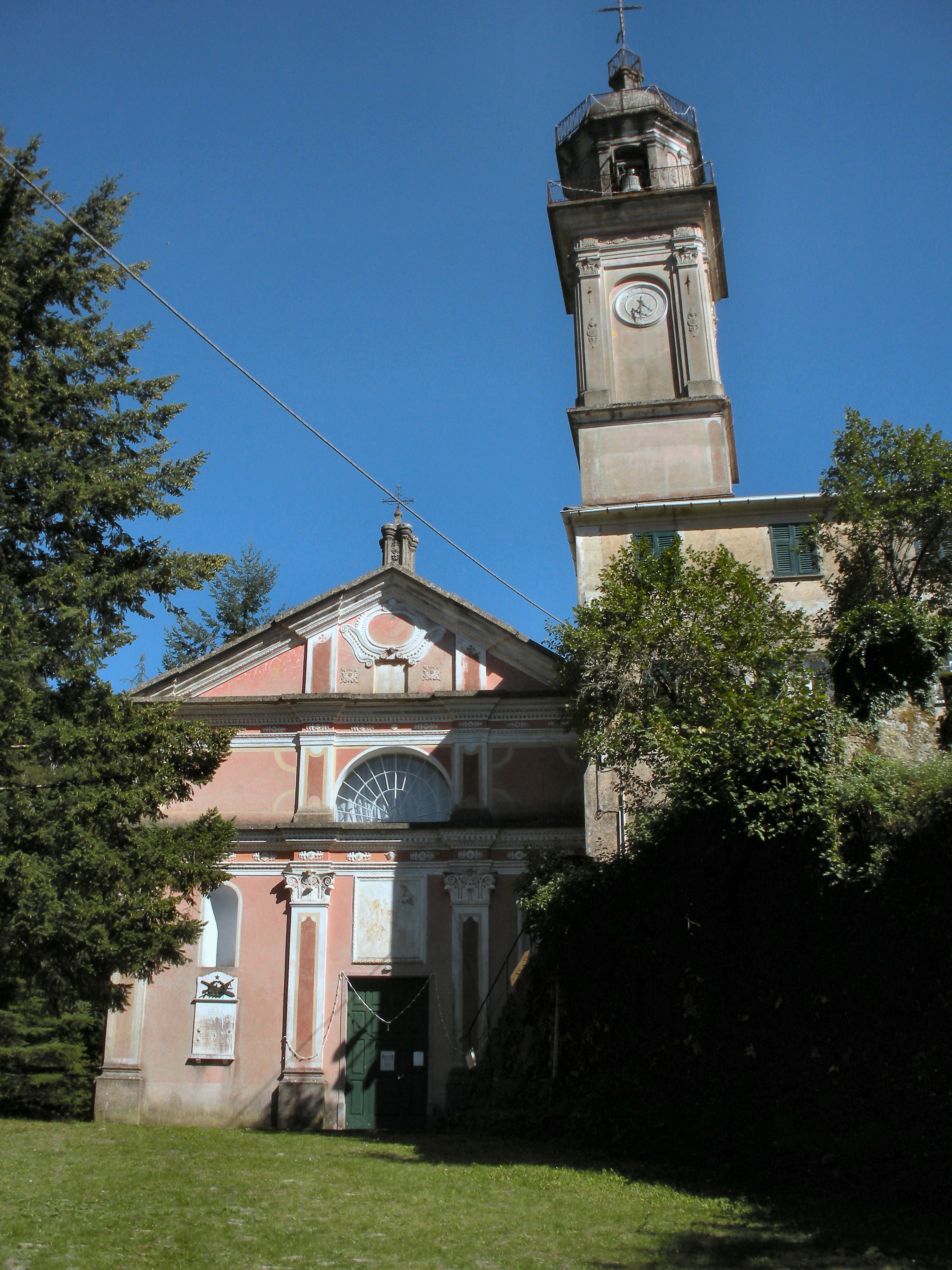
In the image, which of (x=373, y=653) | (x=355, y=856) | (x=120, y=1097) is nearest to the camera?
(x=120, y=1097)

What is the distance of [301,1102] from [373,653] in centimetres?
812

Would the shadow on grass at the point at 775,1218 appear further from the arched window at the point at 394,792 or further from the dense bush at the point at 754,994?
the arched window at the point at 394,792

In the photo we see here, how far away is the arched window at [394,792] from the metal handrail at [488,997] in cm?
271

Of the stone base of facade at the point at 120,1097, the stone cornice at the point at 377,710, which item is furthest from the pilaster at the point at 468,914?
the stone base of facade at the point at 120,1097

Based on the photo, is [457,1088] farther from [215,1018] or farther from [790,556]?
[790,556]

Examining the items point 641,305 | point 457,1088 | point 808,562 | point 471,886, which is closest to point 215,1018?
point 457,1088

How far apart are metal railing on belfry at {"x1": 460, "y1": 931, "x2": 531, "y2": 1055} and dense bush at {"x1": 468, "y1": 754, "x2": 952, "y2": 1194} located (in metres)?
0.89

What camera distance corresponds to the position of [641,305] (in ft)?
76.7

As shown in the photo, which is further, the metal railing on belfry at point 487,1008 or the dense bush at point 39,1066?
the dense bush at point 39,1066

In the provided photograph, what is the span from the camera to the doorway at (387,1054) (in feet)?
59.4

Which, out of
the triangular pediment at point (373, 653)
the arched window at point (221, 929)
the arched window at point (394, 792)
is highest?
the triangular pediment at point (373, 653)

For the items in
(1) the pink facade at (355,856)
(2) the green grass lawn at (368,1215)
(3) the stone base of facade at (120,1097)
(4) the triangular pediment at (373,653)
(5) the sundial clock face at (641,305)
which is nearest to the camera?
(2) the green grass lawn at (368,1215)

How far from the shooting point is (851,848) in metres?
11.9

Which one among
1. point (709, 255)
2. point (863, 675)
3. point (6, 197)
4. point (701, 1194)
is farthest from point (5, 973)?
point (709, 255)
